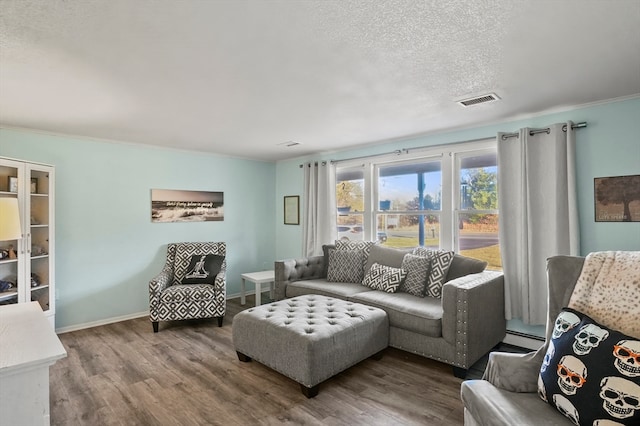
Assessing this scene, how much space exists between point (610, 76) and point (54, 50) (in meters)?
3.54

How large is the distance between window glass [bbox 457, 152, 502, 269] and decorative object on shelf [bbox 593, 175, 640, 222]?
2.85ft

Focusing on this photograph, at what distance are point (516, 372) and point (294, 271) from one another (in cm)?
301

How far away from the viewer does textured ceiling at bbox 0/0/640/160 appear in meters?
1.58

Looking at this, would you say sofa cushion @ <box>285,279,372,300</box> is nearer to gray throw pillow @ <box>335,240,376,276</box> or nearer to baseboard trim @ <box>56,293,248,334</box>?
gray throw pillow @ <box>335,240,376,276</box>

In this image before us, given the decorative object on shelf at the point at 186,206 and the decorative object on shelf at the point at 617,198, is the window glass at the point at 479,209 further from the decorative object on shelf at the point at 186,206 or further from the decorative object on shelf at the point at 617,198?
the decorative object on shelf at the point at 186,206

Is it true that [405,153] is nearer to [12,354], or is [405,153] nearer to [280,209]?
[280,209]

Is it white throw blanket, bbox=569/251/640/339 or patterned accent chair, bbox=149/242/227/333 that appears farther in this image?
patterned accent chair, bbox=149/242/227/333

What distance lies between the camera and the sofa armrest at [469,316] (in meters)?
2.74

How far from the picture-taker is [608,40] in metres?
1.85

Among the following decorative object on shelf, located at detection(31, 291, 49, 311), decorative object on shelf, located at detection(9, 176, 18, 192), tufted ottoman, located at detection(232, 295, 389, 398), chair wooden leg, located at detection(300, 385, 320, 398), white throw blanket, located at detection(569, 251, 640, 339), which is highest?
decorative object on shelf, located at detection(9, 176, 18, 192)

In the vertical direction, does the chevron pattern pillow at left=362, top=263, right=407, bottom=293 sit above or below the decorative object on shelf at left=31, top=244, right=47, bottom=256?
below

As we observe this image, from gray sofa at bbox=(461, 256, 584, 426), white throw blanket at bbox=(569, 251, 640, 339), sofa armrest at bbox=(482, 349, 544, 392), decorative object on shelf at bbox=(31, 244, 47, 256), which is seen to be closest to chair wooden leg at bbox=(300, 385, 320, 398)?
gray sofa at bbox=(461, 256, 584, 426)

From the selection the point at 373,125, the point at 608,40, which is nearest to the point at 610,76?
the point at 608,40

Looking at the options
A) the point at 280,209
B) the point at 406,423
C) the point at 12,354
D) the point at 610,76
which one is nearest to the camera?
the point at 12,354
